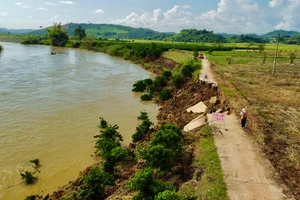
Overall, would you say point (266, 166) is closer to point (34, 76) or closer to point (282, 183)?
point (282, 183)

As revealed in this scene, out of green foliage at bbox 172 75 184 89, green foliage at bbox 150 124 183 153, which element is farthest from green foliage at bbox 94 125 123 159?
A: green foliage at bbox 172 75 184 89

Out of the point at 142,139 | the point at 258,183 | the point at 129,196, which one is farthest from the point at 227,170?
the point at 142,139

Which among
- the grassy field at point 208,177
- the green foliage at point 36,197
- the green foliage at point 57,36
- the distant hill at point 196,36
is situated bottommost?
the green foliage at point 36,197

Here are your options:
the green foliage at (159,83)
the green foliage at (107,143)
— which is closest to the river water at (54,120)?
the green foliage at (107,143)

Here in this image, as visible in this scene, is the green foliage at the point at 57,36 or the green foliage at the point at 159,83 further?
the green foliage at the point at 57,36

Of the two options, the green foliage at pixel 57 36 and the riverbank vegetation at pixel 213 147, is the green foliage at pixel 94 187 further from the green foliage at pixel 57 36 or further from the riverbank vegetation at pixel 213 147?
the green foliage at pixel 57 36

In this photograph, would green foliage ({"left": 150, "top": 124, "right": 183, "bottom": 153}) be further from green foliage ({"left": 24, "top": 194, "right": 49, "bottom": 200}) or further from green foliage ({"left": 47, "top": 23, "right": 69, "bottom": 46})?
green foliage ({"left": 47, "top": 23, "right": 69, "bottom": 46})
